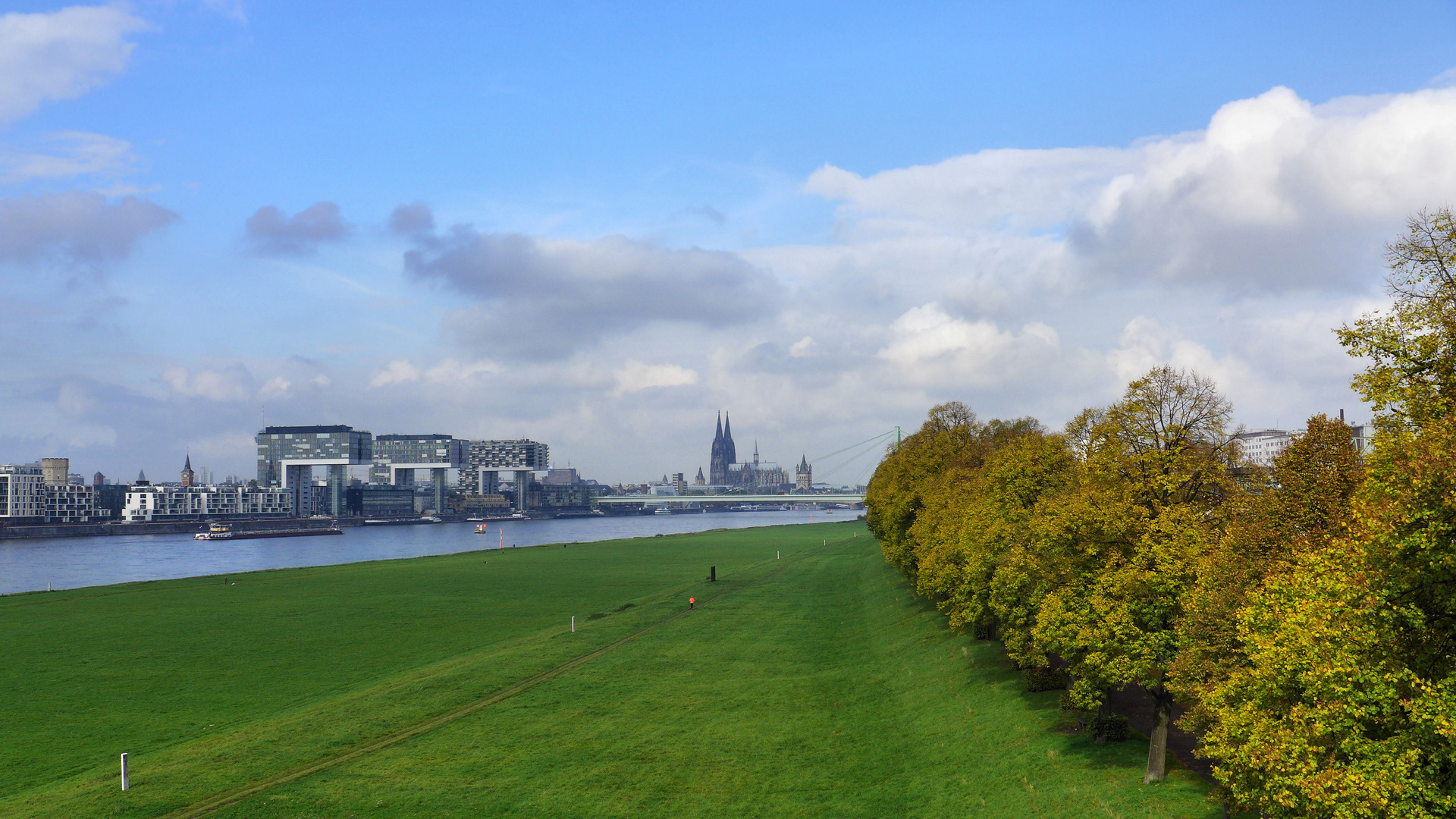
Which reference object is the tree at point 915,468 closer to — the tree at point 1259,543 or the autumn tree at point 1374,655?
the tree at point 1259,543

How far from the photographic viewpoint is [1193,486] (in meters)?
32.6

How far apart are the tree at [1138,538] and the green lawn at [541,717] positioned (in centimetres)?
428

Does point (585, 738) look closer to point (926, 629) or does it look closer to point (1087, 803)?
point (1087, 803)

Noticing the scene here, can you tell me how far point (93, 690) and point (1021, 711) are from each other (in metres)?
53.3

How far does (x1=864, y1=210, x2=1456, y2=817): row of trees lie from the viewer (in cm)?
1552

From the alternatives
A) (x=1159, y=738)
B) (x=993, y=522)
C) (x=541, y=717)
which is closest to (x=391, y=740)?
(x=541, y=717)

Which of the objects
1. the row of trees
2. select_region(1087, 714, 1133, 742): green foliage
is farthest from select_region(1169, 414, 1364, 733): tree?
select_region(1087, 714, 1133, 742): green foliage

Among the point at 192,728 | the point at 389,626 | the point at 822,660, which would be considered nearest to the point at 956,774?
the point at 822,660

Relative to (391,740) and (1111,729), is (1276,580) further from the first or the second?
(391,740)

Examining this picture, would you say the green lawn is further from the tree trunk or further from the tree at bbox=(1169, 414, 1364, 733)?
the tree at bbox=(1169, 414, 1364, 733)

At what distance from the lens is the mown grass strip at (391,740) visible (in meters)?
33.1

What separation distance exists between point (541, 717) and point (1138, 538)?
3076 cm

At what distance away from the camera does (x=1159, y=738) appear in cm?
2997

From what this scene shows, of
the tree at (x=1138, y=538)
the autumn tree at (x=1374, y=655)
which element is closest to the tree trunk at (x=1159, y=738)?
the tree at (x=1138, y=538)
